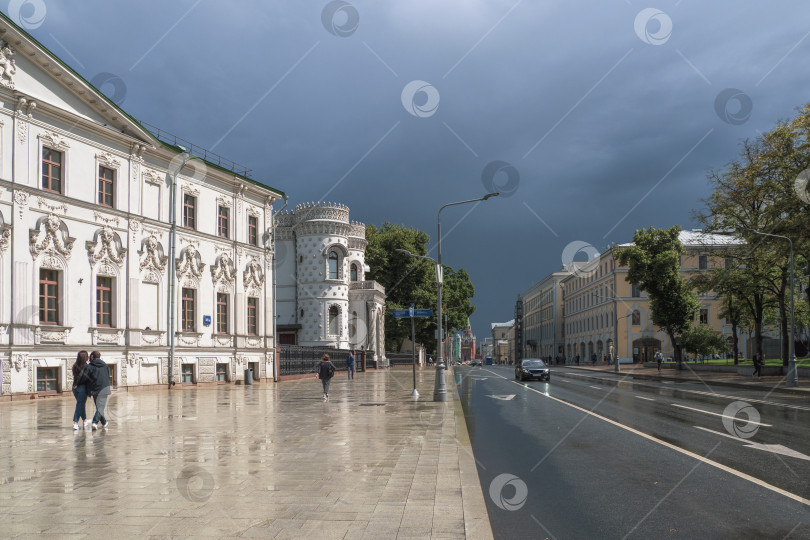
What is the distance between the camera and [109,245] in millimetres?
28000

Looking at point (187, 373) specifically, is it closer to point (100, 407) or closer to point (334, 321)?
point (100, 407)

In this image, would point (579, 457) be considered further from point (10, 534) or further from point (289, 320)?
point (289, 320)

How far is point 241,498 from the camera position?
696cm

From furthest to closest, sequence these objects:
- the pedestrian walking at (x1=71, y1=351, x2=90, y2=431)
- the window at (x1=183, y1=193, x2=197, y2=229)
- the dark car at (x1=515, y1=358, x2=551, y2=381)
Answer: the dark car at (x1=515, y1=358, x2=551, y2=381)
the window at (x1=183, y1=193, x2=197, y2=229)
the pedestrian walking at (x1=71, y1=351, x2=90, y2=431)

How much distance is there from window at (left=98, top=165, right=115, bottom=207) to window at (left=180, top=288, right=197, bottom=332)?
638 cm

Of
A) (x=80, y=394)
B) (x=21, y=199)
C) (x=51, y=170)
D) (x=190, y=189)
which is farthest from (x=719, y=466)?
(x=190, y=189)

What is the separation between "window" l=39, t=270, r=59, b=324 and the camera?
24.8m

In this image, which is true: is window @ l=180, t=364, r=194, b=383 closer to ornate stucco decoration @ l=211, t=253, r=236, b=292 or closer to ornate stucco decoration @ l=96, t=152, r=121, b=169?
ornate stucco decoration @ l=211, t=253, r=236, b=292

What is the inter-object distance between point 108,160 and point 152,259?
5.01 meters

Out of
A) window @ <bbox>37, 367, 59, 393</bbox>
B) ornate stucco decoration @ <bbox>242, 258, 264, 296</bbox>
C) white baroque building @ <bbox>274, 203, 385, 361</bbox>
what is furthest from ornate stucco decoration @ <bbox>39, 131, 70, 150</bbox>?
white baroque building @ <bbox>274, 203, 385, 361</bbox>

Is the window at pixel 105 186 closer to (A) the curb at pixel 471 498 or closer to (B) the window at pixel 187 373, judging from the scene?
(B) the window at pixel 187 373

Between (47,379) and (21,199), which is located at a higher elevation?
(21,199)

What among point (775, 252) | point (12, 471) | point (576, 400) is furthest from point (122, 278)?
point (775, 252)

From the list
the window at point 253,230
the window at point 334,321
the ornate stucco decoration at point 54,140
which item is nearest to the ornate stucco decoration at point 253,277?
the window at point 253,230
